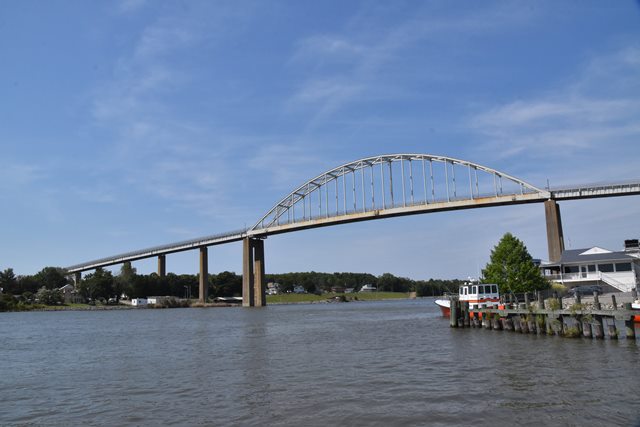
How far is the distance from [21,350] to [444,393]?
1056 inches

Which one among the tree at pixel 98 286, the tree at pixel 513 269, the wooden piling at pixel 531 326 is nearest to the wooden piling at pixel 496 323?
the wooden piling at pixel 531 326

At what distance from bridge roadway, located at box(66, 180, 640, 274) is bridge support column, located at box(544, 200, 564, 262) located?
2.90 m

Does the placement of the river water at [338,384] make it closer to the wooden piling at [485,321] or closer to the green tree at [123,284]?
the wooden piling at [485,321]

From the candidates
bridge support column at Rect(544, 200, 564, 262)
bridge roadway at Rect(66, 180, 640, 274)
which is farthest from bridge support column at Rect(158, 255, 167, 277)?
bridge support column at Rect(544, 200, 564, 262)

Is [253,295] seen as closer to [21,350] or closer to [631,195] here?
[631,195]

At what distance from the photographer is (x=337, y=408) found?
14.5 meters

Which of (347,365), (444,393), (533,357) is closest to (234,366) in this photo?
(347,365)

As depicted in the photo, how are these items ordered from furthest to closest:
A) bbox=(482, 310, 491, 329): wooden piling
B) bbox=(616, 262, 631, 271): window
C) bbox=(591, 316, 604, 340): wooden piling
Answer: bbox=(616, 262, 631, 271): window
bbox=(482, 310, 491, 329): wooden piling
bbox=(591, 316, 604, 340): wooden piling

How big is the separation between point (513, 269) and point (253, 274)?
265 ft

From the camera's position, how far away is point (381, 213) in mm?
107500

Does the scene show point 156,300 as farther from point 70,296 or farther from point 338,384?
point 338,384

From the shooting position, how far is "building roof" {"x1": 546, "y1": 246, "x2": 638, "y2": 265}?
1987 inches

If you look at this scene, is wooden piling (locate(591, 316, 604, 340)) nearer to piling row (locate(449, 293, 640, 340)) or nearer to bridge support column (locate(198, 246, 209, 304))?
piling row (locate(449, 293, 640, 340))

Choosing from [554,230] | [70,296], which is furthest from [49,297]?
[554,230]
